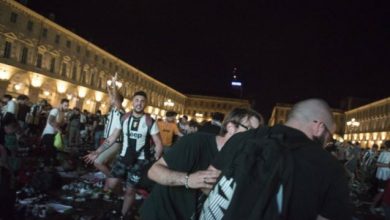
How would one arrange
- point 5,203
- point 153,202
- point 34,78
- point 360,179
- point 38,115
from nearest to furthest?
1. point 153,202
2. point 5,203
3. point 38,115
4. point 360,179
5. point 34,78

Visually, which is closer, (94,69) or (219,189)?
(219,189)

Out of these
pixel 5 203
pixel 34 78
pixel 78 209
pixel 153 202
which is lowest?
pixel 78 209

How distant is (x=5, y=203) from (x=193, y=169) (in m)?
3.16

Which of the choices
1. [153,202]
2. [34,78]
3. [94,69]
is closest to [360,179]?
[153,202]

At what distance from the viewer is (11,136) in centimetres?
687

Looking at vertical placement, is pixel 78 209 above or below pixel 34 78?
below

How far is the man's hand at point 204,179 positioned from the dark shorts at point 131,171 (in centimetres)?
362

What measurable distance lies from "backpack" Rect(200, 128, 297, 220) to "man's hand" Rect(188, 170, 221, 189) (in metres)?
0.43

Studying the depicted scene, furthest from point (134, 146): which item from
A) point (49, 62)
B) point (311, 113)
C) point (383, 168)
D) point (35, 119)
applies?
point (49, 62)

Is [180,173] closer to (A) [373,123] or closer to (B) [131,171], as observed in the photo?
(B) [131,171]

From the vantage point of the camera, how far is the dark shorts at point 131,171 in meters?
6.40

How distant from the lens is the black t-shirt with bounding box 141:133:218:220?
10.2ft

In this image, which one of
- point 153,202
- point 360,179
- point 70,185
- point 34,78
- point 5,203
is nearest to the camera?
point 153,202

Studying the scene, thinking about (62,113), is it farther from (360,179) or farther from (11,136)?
(360,179)
